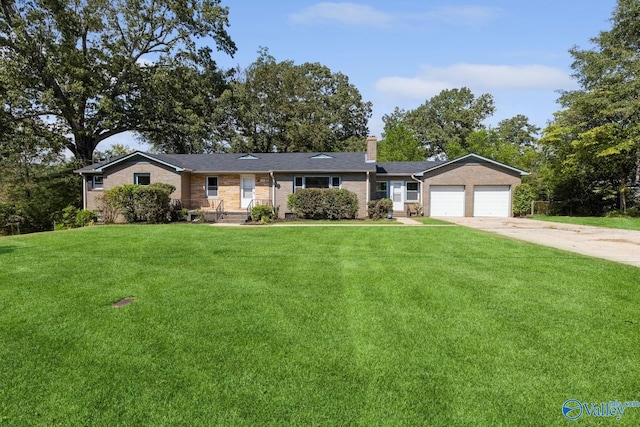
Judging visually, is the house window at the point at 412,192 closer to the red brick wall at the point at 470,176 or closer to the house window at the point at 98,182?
the red brick wall at the point at 470,176

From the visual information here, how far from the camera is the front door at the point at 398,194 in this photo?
2498 centimetres

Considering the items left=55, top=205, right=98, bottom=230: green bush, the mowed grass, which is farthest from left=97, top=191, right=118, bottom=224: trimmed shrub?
the mowed grass

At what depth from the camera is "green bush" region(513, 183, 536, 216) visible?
23.9 m

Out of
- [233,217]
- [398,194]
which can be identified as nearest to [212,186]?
[233,217]

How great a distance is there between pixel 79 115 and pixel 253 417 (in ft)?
105

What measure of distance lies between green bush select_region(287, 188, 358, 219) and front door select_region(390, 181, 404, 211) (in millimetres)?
4708

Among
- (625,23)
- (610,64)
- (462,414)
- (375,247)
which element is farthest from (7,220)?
(625,23)

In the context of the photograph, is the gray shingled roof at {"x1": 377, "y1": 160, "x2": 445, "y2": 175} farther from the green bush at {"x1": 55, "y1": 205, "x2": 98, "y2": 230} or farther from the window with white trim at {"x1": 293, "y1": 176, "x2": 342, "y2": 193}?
the green bush at {"x1": 55, "y1": 205, "x2": 98, "y2": 230}

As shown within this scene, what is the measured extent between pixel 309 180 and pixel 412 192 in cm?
700

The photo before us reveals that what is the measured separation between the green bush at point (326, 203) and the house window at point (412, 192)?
17.7 ft

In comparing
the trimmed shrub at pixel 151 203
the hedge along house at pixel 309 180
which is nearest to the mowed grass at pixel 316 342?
the trimmed shrub at pixel 151 203

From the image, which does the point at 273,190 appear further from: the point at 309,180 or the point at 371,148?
the point at 371,148

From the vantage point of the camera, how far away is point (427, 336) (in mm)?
4344

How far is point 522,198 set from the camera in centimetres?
2398
